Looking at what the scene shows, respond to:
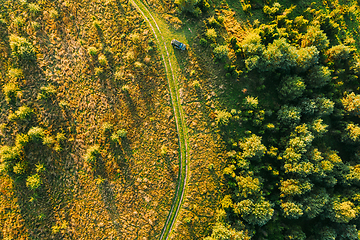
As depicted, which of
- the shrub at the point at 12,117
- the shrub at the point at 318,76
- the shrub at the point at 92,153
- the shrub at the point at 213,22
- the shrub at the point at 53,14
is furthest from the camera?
the shrub at the point at 213,22

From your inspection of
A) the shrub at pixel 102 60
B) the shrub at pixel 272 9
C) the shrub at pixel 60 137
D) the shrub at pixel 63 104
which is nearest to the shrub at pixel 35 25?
the shrub at pixel 102 60

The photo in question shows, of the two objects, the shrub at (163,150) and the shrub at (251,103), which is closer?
the shrub at (251,103)

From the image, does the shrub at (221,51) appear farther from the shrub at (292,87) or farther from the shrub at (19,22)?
the shrub at (19,22)

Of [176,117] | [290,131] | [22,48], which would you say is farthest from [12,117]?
[290,131]

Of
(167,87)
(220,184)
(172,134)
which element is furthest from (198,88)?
(220,184)

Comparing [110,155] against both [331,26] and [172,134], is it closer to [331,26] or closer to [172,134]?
[172,134]

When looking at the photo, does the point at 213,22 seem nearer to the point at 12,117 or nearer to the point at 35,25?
the point at 35,25

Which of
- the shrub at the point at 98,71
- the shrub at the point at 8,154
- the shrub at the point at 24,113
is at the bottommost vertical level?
the shrub at the point at 8,154

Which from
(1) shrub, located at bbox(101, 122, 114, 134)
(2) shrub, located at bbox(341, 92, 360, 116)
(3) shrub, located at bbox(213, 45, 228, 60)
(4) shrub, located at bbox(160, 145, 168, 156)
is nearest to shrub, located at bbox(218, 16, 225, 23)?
(3) shrub, located at bbox(213, 45, 228, 60)
